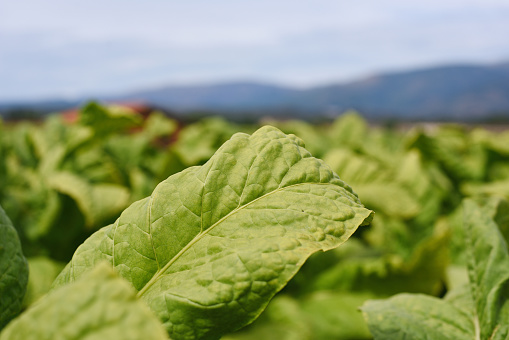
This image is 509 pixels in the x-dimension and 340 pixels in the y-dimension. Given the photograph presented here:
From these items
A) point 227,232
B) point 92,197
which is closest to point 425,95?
point 92,197

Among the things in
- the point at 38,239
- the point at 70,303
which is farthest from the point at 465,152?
the point at 70,303

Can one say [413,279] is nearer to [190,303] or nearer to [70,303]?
[190,303]

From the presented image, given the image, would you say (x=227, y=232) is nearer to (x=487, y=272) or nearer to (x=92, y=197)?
(x=487, y=272)

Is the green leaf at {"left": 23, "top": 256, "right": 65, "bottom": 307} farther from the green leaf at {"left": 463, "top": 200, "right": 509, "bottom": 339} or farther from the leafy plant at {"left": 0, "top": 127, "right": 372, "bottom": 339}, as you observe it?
the green leaf at {"left": 463, "top": 200, "right": 509, "bottom": 339}

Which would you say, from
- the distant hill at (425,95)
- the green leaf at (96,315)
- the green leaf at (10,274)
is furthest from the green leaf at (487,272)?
the distant hill at (425,95)

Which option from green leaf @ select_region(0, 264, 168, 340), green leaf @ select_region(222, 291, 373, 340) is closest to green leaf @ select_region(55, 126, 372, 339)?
green leaf @ select_region(0, 264, 168, 340)

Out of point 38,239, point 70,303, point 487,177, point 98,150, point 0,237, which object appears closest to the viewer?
point 70,303

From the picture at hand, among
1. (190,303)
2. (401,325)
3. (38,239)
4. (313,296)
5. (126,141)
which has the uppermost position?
(190,303)
